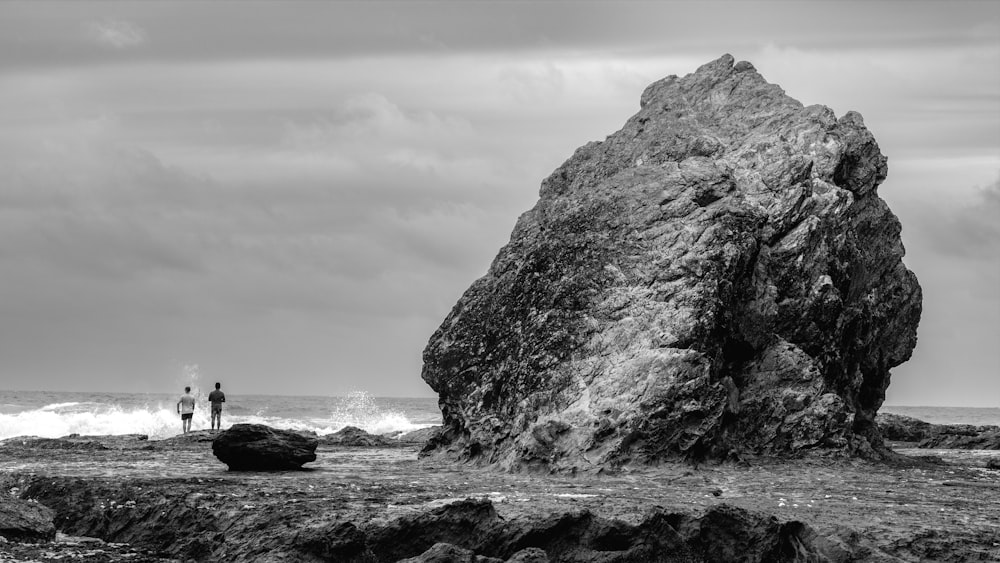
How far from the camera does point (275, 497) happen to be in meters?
20.5

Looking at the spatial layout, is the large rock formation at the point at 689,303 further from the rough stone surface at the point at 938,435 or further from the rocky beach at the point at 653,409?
the rough stone surface at the point at 938,435

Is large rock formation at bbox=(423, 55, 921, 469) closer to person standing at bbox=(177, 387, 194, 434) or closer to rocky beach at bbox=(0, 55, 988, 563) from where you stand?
rocky beach at bbox=(0, 55, 988, 563)

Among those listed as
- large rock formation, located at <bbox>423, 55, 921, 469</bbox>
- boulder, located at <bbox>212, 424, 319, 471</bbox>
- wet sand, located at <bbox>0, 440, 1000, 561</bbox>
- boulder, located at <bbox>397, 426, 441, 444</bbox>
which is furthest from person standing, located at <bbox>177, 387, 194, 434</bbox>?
boulder, located at <bbox>212, 424, 319, 471</bbox>

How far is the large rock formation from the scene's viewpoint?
28.6m

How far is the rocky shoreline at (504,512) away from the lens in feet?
53.4

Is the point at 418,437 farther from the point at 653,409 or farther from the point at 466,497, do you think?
the point at 466,497

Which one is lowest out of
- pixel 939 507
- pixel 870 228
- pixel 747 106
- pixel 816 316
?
pixel 939 507

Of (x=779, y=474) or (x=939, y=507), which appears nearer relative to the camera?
(x=939, y=507)

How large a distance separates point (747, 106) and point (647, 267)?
322 inches

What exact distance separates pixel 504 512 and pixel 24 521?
24.3 feet

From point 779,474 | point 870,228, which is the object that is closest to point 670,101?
point 870,228

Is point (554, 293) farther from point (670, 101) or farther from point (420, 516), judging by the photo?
point (420, 516)

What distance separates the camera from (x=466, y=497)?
19875 millimetres

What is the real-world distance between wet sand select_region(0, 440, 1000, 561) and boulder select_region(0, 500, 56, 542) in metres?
0.53
